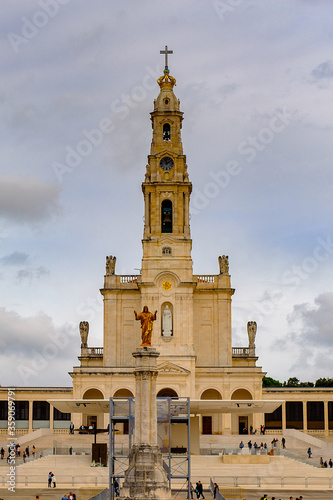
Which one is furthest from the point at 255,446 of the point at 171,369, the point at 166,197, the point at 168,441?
the point at 166,197

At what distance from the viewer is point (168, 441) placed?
51125mm

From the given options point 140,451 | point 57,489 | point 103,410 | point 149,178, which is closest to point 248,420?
point 103,410

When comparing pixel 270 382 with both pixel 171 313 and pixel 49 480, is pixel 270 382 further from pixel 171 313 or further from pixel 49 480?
pixel 49 480

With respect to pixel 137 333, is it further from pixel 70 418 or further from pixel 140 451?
pixel 140 451

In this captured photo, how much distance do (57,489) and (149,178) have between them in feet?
128

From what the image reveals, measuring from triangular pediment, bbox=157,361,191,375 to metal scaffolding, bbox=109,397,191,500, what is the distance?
470 inches

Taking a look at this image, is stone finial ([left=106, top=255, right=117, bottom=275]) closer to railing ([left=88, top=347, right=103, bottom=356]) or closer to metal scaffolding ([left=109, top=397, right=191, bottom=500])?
railing ([left=88, top=347, right=103, bottom=356])

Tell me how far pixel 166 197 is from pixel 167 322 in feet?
40.2

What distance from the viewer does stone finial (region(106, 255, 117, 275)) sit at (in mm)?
83281

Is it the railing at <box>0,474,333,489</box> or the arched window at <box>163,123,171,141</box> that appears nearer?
the railing at <box>0,474,333,489</box>

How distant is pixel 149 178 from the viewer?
83375 millimetres

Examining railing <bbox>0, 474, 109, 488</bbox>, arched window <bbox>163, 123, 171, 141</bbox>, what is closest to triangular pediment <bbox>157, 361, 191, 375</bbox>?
railing <bbox>0, 474, 109, 488</bbox>

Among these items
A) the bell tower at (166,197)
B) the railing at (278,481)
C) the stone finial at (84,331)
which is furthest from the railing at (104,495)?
the stone finial at (84,331)

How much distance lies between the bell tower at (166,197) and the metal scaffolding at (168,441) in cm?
1990
